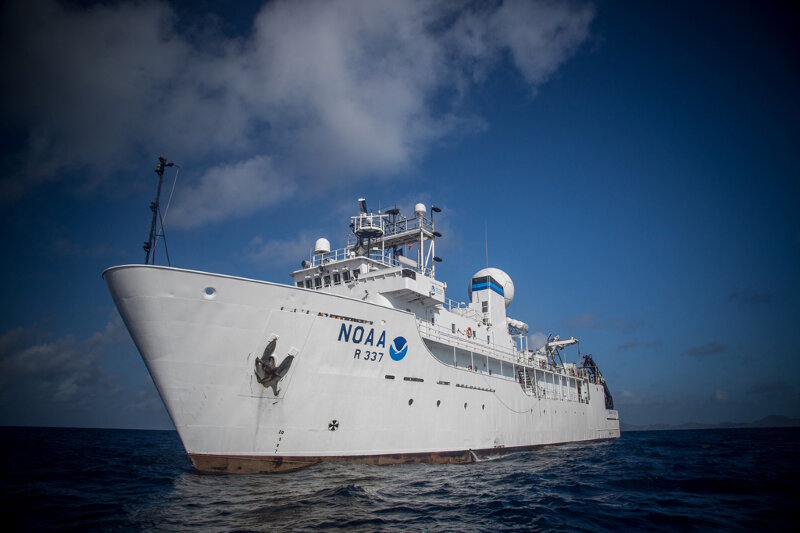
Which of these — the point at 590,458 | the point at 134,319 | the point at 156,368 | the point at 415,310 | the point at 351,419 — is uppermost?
the point at 415,310

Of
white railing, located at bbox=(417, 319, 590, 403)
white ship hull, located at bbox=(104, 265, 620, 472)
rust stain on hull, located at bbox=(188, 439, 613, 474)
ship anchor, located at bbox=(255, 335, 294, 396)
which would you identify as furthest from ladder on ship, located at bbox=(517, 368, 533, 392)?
ship anchor, located at bbox=(255, 335, 294, 396)

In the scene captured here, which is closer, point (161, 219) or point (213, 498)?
point (213, 498)

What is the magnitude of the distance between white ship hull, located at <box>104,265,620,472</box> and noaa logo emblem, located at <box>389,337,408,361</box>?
5.9 inches

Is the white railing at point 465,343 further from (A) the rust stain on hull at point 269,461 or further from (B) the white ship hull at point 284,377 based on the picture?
(A) the rust stain on hull at point 269,461

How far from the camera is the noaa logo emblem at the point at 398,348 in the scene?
15484 millimetres

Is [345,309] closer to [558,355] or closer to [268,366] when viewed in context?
[268,366]

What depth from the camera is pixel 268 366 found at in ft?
41.1

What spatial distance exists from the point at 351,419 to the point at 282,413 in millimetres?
2438

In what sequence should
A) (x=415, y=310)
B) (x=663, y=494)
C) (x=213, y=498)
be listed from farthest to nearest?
(x=415, y=310) < (x=663, y=494) < (x=213, y=498)

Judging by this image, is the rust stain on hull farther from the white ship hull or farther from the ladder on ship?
the ladder on ship

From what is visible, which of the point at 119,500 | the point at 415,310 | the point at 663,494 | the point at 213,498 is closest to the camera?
the point at 213,498

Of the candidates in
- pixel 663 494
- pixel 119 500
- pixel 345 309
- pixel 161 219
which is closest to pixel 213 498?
pixel 119 500

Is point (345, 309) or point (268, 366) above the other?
point (345, 309)

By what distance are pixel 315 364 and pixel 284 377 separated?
1040mm
